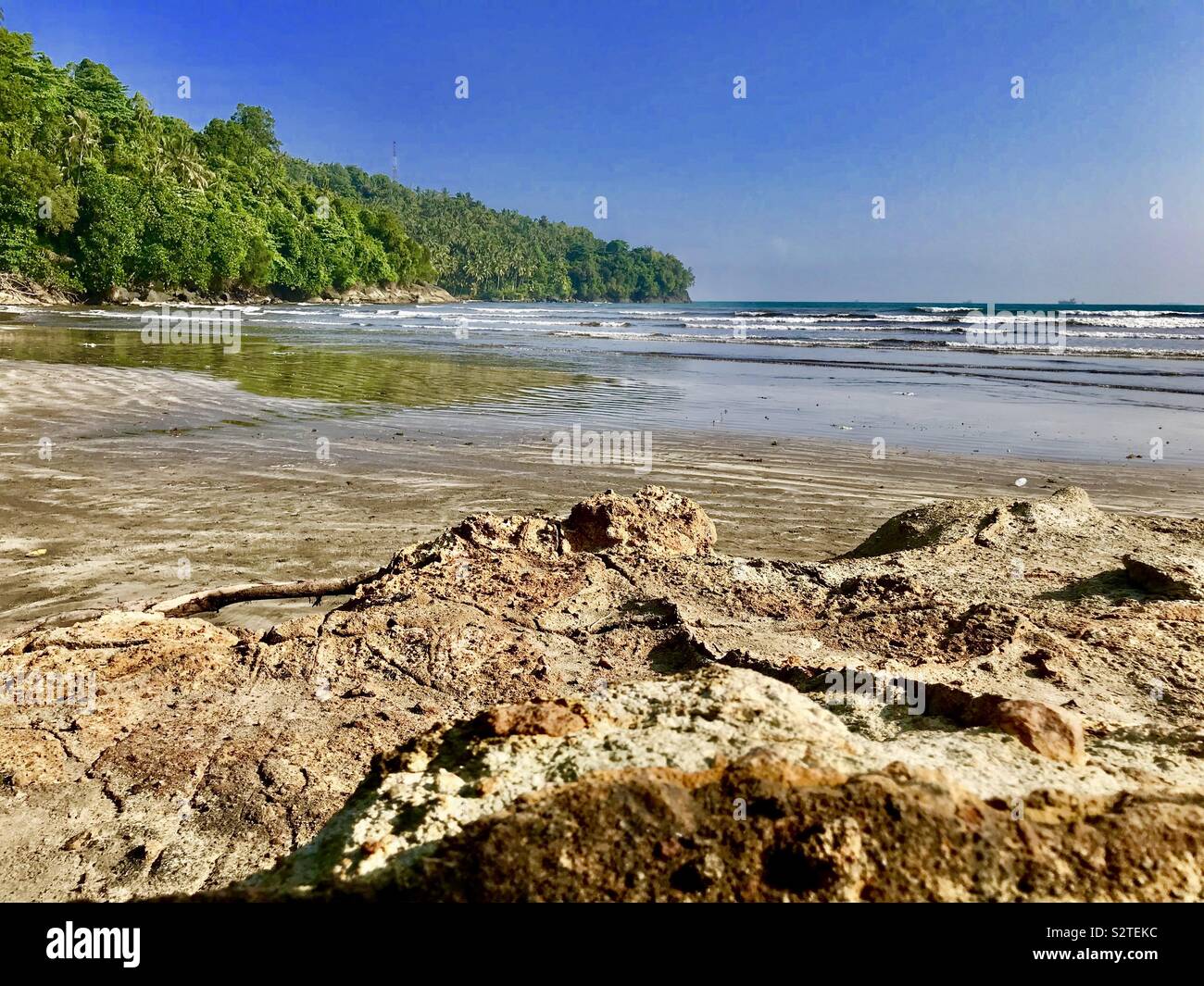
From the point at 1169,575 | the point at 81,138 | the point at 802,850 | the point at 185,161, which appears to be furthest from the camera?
the point at 185,161

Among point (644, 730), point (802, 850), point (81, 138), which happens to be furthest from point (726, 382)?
point (81, 138)

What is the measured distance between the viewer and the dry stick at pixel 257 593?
4133 millimetres

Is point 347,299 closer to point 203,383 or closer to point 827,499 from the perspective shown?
point 203,383

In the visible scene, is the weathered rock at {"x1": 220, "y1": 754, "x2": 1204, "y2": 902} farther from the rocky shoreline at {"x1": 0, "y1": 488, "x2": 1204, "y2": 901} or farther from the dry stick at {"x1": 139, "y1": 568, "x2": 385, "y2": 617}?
the dry stick at {"x1": 139, "y1": 568, "x2": 385, "y2": 617}

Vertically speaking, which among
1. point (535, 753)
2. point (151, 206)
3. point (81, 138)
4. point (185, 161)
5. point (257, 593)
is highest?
point (185, 161)

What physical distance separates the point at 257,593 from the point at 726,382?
14479 millimetres

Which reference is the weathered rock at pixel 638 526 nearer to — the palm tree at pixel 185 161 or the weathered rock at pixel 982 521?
the weathered rock at pixel 982 521

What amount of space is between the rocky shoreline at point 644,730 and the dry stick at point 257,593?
65 mm

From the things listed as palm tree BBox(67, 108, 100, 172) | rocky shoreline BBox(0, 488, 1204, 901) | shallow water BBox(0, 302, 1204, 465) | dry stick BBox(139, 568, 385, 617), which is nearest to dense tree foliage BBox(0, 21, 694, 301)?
palm tree BBox(67, 108, 100, 172)

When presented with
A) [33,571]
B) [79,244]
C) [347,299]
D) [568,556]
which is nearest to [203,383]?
[33,571]

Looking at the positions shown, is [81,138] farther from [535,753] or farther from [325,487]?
[535,753]

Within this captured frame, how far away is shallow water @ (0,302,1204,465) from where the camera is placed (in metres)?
11.6

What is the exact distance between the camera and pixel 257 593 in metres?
4.34

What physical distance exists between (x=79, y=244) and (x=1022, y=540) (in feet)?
233
